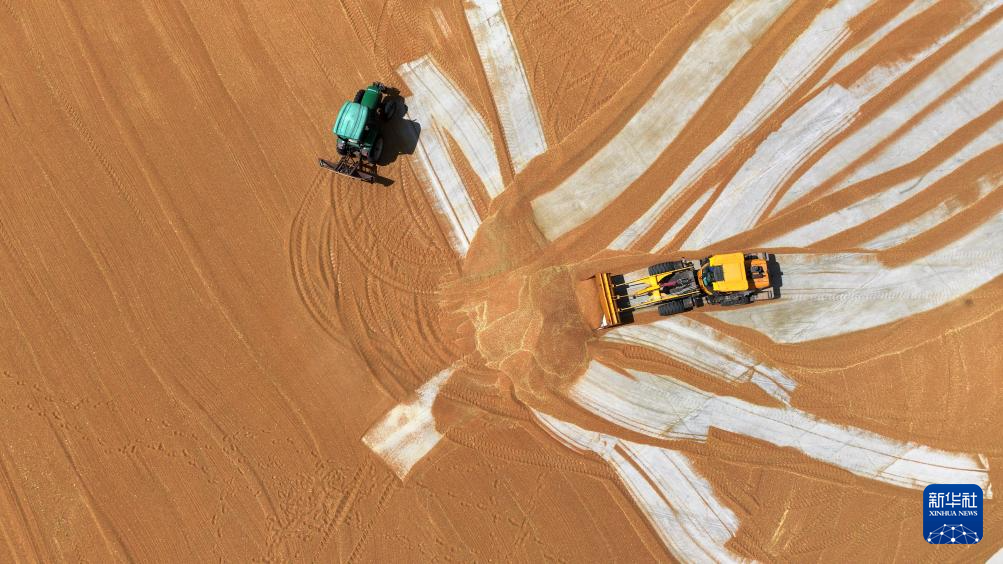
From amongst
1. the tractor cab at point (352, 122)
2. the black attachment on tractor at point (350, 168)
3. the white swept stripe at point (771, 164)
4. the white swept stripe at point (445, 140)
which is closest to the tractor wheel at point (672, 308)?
the white swept stripe at point (771, 164)

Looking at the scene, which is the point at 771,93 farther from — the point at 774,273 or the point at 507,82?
the point at 507,82

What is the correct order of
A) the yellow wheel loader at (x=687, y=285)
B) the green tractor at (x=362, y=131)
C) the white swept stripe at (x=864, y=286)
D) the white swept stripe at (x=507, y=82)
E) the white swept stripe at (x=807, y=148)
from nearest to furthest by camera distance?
1. the yellow wheel loader at (x=687, y=285)
2. the green tractor at (x=362, y=131)
3. the white swept stripe at (x=864, y=286)
4. the white swept stripe at (x=807, y=148)
5. the white swept stripe at (x=507, y=82)

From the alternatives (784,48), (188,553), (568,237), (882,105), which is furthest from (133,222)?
(882,105)

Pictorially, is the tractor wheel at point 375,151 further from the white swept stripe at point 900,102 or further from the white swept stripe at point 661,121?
the white swept stripe at point 900,102

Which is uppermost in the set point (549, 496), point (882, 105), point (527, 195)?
point (527, 195)

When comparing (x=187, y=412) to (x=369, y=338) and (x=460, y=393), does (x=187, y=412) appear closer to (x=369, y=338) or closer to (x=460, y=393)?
(x=369, y=338)

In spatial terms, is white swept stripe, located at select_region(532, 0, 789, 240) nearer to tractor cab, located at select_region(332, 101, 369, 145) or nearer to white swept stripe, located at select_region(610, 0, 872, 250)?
white swept stripe, located at select_region(610, 0, 872, 250)
